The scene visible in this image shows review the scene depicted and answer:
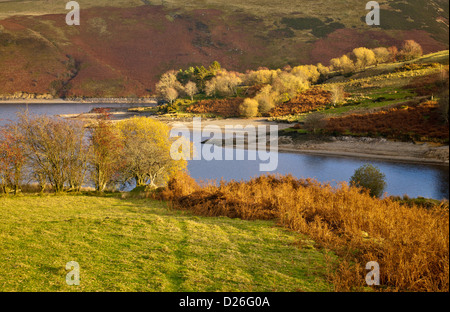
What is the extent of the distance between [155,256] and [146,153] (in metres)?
18.6

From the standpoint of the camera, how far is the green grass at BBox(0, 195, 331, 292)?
544 centimetres

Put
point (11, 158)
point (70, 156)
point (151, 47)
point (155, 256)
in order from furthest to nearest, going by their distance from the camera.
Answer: point (151, 47)
point (70, 156)
point (11, 158)
point (155, 256)

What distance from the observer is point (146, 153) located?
24453 millimetres

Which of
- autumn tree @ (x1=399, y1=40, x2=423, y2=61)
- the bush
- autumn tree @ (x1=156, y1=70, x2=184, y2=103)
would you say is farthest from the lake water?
autumn tree @ (x1=399, y1=40, x2=423, y2=61)

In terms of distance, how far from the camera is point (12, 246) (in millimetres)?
6793

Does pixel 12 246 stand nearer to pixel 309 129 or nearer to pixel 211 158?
pixel 211 158

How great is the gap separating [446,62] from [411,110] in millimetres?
7109

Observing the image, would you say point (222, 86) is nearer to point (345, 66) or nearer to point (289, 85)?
point (289, 85)

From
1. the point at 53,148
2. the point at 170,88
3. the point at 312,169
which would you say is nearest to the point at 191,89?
the point at 170,88

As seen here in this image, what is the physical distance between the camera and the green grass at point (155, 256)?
214 inches

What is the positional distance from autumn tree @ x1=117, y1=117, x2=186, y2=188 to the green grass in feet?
45.0

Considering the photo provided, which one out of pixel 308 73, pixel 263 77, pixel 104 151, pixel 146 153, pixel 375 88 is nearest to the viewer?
pixel 104 151

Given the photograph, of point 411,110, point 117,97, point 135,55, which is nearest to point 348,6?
point 135,55

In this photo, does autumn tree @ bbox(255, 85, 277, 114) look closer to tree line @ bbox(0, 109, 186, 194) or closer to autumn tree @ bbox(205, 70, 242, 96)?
autumn tree @ bbox(205, 70, 242, 96)
